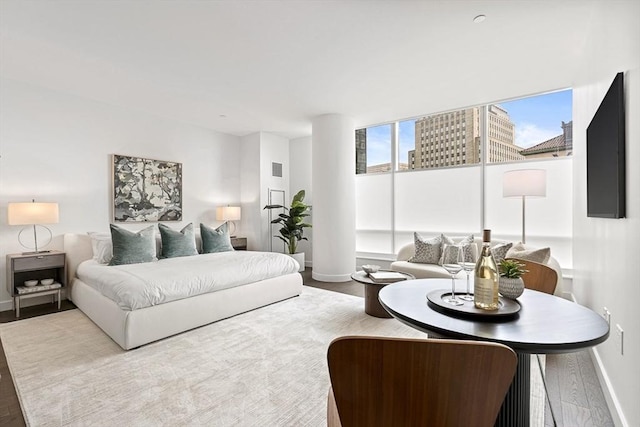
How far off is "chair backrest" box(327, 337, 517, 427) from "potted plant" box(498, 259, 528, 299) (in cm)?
73

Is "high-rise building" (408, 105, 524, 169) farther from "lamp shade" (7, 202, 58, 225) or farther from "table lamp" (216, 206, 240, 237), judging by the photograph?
"lamp shade" (7, 202, 58, 225)

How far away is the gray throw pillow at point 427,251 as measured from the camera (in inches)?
168

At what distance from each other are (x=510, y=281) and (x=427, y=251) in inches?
117

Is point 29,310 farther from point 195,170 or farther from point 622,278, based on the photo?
point 622,278

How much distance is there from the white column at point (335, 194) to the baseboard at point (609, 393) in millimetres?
3347

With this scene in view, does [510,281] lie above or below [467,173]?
below

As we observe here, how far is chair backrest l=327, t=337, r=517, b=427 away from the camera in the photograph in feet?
2.59

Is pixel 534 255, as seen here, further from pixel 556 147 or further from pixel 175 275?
pixel 175 275

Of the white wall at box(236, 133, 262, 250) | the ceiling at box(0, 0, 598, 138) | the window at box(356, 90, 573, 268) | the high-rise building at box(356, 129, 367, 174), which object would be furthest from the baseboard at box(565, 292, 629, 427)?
the white wall at box(236, 133, 262, 250)

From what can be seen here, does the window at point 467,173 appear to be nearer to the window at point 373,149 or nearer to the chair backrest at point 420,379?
the window at point 373,149

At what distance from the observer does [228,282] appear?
338cm

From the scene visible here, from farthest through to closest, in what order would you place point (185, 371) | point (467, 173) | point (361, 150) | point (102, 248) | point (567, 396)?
point (361, 150) → point (467, 173) → point (102, 248) → point (185, 371) → point (567, 396)

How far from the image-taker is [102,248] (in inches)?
151

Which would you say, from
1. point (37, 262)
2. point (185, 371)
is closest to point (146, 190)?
point (37, 262)
